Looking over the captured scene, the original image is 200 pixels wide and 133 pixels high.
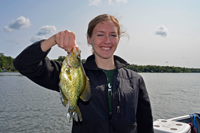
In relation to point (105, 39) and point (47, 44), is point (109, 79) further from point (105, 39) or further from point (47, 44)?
point (47, 44)

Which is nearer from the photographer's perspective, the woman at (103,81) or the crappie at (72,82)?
the crappie at (72,82)

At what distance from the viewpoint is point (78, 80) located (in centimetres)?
200

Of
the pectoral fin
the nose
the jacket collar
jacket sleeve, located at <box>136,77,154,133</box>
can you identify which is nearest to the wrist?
the pectoral fin

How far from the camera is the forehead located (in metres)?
2.74

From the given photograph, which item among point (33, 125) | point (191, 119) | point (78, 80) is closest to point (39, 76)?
point (78, 80)

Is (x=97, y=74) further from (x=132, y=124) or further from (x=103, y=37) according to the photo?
(x=132, y=124)

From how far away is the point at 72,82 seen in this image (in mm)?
1958

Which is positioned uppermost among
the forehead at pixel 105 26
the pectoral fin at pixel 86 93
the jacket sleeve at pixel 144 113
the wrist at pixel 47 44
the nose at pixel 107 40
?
the forehead at pixel 105 26

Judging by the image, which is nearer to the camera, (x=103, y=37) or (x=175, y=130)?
(x=103, y=37)

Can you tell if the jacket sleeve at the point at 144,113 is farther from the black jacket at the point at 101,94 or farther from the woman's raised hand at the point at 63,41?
the woman's raised hand at the point at 63,41

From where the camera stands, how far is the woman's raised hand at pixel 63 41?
1858mm

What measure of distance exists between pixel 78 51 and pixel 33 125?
1193 centimetres

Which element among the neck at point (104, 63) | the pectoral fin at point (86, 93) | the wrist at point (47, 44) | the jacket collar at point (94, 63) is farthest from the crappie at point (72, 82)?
the neck at point (104, 63)

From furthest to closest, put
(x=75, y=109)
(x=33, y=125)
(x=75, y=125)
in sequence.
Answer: (x=33, y=125), (x=75, y=125), (x=75, y=109)
